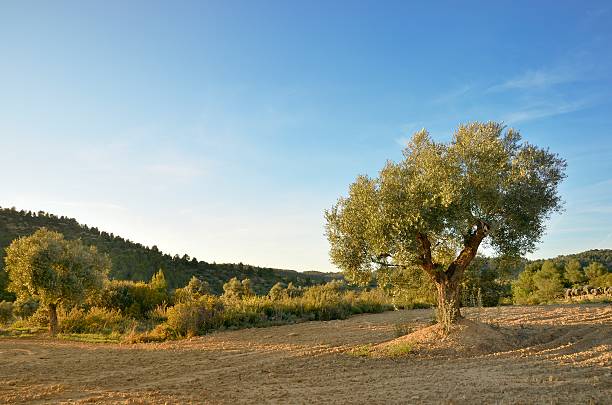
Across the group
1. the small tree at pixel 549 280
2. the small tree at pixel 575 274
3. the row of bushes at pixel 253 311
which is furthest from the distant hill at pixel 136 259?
the small tree at pixel 575 274

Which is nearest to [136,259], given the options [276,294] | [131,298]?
[276,294]

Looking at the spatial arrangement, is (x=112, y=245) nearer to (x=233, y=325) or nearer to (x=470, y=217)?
(x=233, y=325)

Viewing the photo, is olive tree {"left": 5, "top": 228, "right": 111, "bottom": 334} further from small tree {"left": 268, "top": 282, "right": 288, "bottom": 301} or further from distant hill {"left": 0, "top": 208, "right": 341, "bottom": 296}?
distant hill {"left": 0, "top": 208, "right": 341, "bottom": 296}

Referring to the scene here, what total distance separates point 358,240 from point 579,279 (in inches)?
1960

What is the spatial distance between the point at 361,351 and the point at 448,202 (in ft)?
16.3

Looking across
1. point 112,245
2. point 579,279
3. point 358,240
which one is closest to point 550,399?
point 358,240

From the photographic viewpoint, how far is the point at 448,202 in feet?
43.5

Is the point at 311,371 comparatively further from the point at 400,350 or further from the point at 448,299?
the point at 448,299

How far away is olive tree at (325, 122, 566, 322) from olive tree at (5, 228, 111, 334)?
47.7ft

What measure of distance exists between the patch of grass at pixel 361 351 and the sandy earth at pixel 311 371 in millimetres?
208

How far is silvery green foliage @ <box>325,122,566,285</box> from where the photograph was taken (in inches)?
548

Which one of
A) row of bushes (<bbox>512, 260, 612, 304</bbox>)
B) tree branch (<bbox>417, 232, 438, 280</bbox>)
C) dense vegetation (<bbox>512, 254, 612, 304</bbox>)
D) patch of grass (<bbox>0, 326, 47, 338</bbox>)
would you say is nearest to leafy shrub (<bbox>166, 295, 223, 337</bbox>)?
patch of grass (<bbox>0, 326, 47, 338</bbox>)

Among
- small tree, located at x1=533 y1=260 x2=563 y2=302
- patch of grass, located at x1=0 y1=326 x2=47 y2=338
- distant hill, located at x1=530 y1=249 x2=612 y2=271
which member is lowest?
patch of grass, located at x1=0 y1=326 x2=47 y2=338

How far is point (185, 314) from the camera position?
20.6 metres
